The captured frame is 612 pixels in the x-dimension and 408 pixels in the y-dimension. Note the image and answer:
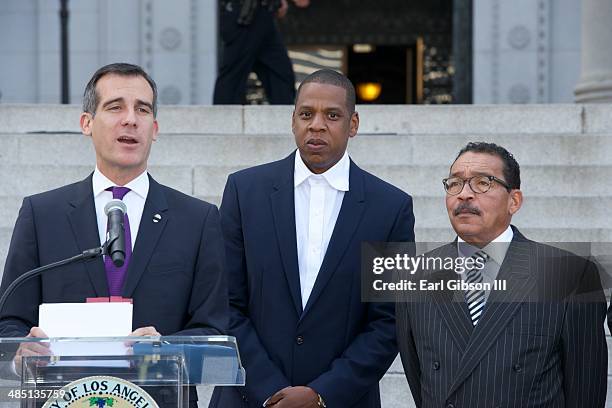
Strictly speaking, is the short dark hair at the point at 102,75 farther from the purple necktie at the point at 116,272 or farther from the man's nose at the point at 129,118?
the purple necktie at the point at 116,272

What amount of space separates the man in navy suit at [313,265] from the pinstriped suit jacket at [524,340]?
0.53m

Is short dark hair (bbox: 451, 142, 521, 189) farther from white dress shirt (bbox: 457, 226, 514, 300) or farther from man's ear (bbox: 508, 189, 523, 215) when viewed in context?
white dress shirt (bbox: 457, 226, 514, 300)

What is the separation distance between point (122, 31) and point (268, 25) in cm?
533

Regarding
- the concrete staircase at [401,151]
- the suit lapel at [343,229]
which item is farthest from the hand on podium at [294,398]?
the concrete staircase at [401,151]

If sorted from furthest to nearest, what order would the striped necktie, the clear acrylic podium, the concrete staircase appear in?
the concrete staircase, the striped necktie, the clear acrylic podium

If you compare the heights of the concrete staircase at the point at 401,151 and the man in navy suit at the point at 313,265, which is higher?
the concrete staircase at the point at 401,151

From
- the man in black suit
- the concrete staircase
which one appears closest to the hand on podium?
the concrete staircase

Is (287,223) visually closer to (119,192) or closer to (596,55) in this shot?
(119,192)

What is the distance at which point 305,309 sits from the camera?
581 cm

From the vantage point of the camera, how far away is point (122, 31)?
57.3 ft

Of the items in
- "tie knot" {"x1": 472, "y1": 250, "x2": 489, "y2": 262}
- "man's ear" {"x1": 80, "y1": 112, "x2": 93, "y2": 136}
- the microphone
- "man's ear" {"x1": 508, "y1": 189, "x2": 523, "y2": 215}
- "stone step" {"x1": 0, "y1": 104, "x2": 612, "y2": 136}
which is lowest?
"tie knot" {"x1": 472, "y1": 250, "x2": 489, "y2": 262}

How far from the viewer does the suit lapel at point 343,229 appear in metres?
5.81

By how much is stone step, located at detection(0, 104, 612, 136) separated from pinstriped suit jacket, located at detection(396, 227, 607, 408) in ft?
19.4

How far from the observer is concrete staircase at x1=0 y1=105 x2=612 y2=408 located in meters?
9.82
